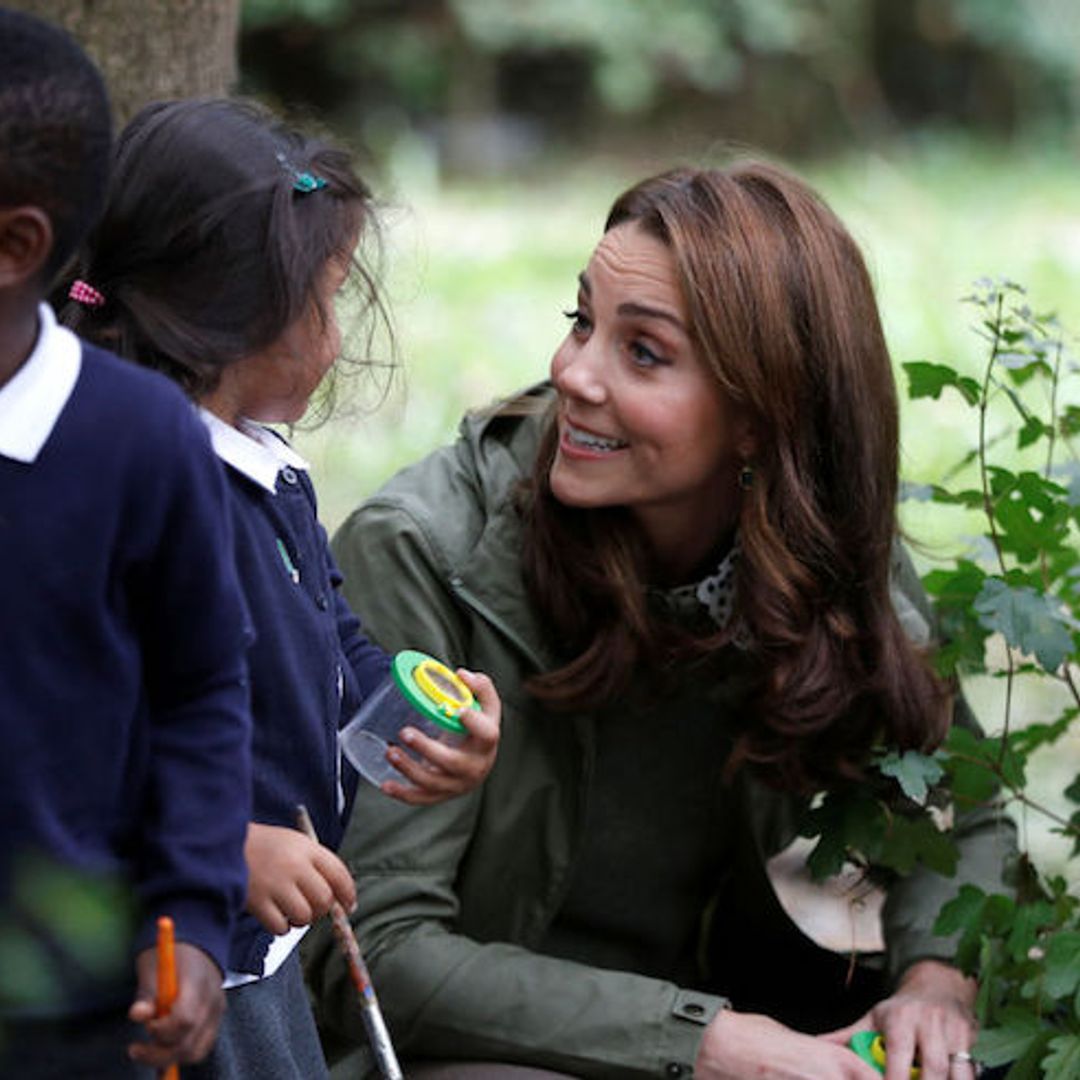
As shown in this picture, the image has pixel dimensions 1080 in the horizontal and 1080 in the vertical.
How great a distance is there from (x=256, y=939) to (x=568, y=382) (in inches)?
32.9

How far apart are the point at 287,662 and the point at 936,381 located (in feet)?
3.30

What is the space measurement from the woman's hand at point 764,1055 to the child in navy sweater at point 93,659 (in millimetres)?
907

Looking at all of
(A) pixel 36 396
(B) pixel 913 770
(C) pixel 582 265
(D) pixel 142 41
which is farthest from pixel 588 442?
(C) pixel 582 265

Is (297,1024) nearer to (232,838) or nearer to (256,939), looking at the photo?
(256,939)

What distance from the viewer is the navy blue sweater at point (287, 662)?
1.86 metres

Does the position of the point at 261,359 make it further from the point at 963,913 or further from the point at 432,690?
the point at 963,913

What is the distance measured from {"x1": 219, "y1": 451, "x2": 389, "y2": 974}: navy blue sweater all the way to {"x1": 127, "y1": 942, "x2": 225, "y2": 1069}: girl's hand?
25 cm

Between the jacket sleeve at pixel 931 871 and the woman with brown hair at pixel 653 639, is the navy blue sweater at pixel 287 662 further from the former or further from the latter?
the jacket sleeve at pixel 931 871

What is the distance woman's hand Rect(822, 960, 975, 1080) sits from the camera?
8.21ft

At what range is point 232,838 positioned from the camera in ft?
5.41

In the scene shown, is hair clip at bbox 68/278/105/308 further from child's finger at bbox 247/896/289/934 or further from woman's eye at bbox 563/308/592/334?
woman's eye at bbox 563/308/592/334

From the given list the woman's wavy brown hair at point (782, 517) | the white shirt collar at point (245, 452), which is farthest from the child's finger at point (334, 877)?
the woman's wavy brown hair at point (782, 517)

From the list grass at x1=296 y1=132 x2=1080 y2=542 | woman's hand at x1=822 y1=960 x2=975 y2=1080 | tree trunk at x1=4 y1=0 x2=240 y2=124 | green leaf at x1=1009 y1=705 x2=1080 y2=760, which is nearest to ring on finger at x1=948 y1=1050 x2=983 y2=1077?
woman's hand at x1=822 y1=960 x2=975 y2=1080

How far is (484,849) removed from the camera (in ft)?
8.41
